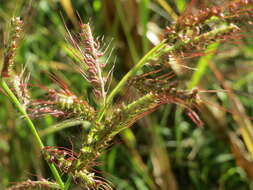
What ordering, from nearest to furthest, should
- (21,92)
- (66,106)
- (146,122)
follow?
(66,106), (21,92), (146,122)

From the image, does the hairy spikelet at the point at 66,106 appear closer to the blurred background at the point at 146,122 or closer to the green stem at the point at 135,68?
the green stem at the point at 135,68

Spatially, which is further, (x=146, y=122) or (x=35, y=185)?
(x=146, y=122)

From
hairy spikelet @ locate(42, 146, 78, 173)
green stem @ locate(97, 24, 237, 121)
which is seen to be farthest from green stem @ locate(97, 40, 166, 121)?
hairy spikelet @ locate(42, 146, 78, 173)

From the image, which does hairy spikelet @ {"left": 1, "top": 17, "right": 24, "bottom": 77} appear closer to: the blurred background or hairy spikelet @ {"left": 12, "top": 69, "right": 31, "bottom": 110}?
hairy spikelet @ {"left": 12, "top": 69, "right": 31, "bottom": 110}

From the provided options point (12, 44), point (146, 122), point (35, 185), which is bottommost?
point (146, 122)

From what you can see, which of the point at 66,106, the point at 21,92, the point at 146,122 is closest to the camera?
the point at 66,106

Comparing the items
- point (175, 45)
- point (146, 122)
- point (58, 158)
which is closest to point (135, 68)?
point (175, 45)

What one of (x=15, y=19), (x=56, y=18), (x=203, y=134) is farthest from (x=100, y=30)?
(x=15, y=19)

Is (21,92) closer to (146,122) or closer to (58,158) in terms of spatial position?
(58,158)
